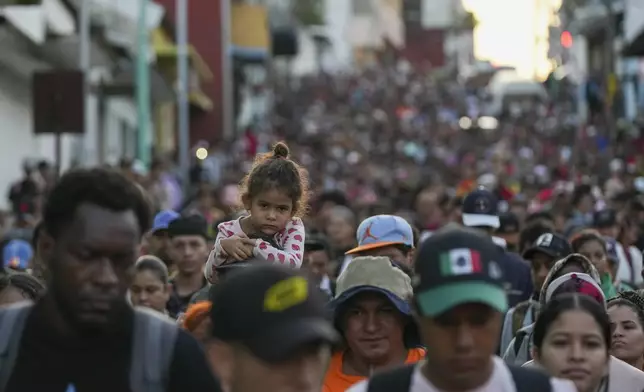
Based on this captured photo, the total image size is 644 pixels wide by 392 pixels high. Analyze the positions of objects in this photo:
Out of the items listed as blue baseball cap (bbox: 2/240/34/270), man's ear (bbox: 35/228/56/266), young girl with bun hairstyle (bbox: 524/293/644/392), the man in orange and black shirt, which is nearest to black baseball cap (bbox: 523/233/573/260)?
blue baseball cap (bbox: 2/240/34/270)

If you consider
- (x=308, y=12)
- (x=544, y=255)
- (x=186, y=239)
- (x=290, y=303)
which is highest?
(x=308, y=12)

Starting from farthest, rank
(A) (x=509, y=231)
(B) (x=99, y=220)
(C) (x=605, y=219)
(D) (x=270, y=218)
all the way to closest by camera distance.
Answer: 1. (C) (x=605, y=219)
2. (A) (x=509, y=231)
3. (D) (x=270, y=218)
4. (B) (x=99, y=220)

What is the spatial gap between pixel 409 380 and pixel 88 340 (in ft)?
2.97

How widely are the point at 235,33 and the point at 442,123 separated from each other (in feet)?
28.2

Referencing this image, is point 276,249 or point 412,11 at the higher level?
point 412,11

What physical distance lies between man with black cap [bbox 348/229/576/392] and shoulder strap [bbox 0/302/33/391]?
1039 millimetres

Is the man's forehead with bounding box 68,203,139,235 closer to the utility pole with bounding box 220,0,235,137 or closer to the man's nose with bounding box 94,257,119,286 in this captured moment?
the man's nose with bounding box 94,257,119,286

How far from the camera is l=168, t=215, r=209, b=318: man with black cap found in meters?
11.2

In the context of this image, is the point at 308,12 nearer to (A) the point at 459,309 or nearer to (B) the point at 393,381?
(B) the point at 393,381

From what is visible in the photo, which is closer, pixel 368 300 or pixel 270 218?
pixel 368 300

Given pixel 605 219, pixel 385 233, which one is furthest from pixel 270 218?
pixel 605 219

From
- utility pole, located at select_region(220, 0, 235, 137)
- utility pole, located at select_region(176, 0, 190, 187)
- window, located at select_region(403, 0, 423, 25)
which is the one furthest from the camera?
window, located at select_region(403, 0, 423, 25)

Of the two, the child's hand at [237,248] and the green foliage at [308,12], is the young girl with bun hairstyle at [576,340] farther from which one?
the green foliage at [308,12]

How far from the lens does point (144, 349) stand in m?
4.61
